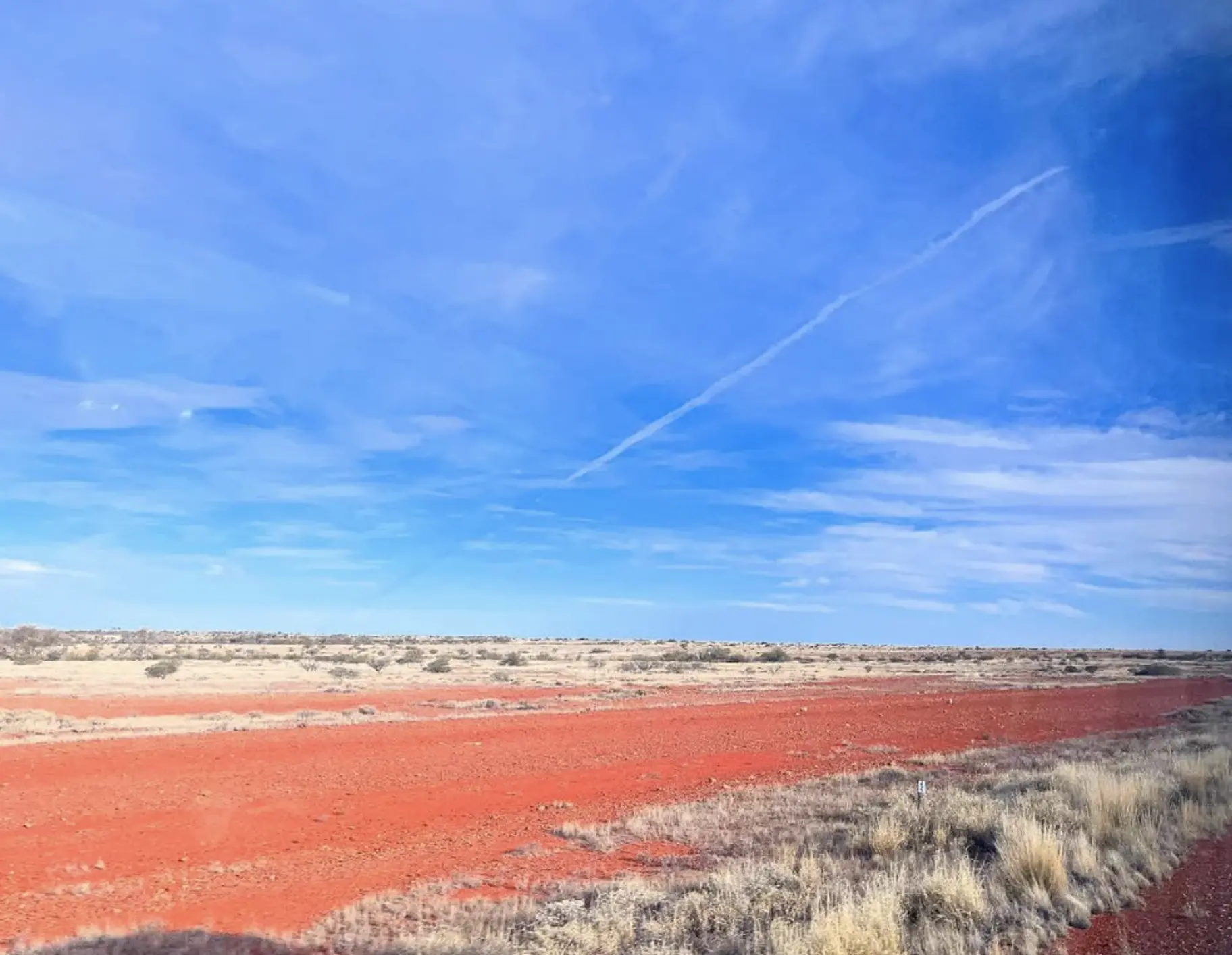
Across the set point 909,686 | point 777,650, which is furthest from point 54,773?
point 777,650

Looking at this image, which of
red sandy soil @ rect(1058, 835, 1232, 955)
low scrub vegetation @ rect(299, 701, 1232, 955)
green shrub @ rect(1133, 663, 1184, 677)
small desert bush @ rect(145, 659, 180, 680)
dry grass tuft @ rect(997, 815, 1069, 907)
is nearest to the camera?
red sandy soil @ rect(1058, 835, 1232, 955)

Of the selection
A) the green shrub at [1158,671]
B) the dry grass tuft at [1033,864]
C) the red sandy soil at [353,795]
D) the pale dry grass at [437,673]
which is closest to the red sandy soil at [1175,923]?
the dry grass tuft at [1033,864]

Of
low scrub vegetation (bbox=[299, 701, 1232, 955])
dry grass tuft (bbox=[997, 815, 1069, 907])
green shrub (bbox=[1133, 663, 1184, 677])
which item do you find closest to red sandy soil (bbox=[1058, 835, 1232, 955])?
low scrub vegetation (bbox=[299, 701, 1232, 955])

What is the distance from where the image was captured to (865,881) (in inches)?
348

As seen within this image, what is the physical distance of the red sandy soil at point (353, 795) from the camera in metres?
10.2

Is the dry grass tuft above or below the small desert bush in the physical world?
below

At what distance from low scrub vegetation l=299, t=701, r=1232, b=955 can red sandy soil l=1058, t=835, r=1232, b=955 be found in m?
0.20

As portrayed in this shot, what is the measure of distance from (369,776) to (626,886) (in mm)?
9743

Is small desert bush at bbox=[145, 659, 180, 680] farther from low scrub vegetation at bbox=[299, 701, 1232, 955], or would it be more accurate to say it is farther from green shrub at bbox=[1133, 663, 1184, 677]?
green shrub at bbox=[1133, 663, 1184, 677]

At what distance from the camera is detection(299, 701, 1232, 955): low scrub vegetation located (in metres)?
7.68

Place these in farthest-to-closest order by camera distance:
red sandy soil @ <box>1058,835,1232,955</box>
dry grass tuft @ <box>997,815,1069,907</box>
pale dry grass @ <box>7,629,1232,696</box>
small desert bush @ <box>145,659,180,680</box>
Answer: small desert bush @ <box>145,659,180,680</box>, pale dry grass @ <box>7,629,1232,696</box>, dry grass tuft @ <box>997,815,1069,907</box>, red sandy soil @ <box>1058,835,1232,955</box>

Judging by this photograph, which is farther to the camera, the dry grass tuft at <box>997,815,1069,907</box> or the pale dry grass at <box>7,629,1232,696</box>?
the pale dry grass at <box>7,629,1232,696</box>

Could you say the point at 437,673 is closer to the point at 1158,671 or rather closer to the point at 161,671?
the point at 161,671

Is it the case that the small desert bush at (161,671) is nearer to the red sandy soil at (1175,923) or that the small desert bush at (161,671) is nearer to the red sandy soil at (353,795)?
the red sandy soil at (353,795)
